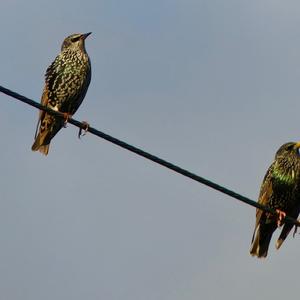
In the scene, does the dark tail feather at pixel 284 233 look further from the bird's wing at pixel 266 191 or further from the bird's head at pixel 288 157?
the bird's head at pixel 288 157

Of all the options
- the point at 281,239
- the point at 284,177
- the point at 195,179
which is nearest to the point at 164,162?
the point at 195,179

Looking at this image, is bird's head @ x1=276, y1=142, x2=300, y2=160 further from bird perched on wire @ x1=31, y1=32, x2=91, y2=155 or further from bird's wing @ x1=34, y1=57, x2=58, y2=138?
bird's wing @ x1=34, y1=57, x2=58, y2=138

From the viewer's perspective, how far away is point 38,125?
11.2m

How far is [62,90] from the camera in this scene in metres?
11.1

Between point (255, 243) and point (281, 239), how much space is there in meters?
0.55

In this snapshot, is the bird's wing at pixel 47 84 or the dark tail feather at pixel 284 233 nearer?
the dark tail feather at pixel 284 233

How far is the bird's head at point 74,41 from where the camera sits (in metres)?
11.4

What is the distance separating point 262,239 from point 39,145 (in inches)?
103

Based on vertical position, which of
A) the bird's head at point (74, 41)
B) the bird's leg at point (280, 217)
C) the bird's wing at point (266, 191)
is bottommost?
the bird's leg at point (280, 217)

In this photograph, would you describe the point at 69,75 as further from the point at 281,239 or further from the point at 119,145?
the point at 119,145

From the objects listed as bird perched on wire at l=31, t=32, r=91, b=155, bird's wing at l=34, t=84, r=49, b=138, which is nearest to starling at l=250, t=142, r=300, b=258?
bird perched on wire at l=31, t=32, r=91, b=155

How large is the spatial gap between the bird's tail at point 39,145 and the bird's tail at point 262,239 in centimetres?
244

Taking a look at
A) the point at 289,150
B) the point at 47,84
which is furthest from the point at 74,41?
the point at 289,150

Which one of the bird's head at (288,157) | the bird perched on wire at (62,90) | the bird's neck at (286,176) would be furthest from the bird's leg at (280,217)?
the bird perched on wire at (62,90)
